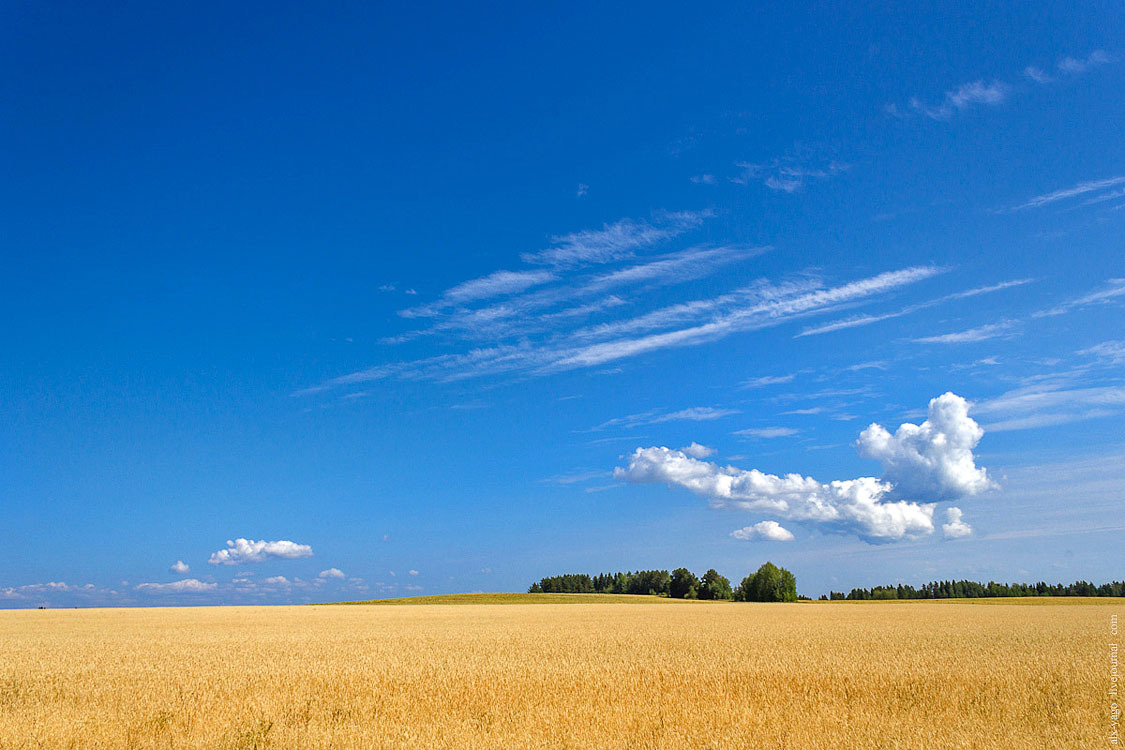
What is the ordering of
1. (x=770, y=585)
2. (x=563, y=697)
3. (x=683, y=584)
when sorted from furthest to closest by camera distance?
(x=683, y=584)
(x=770, y=585)
(x=563, y=697)

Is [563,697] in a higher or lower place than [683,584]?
higher

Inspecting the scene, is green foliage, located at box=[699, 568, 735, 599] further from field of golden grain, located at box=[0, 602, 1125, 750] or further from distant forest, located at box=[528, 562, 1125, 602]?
field of golden grain, located at box=[0, 602, 1125, 750]

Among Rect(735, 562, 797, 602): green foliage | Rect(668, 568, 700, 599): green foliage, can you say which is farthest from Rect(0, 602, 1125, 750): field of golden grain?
Rect(668, 568, 700, 599): green foliage

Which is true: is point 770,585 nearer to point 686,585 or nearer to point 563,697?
point 686,585

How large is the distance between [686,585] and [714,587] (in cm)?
703

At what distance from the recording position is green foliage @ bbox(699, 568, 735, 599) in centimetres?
13650

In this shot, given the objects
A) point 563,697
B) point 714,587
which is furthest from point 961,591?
point 563,697

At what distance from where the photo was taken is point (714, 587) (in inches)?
5413

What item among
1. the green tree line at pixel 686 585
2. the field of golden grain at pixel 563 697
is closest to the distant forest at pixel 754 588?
the green tree line at pixel 686 585

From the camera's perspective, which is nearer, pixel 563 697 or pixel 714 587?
pixel 563 697

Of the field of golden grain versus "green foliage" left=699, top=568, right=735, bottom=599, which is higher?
the field of golden grain

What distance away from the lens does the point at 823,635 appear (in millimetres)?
31109

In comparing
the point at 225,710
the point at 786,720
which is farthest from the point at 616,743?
the point at 225,710

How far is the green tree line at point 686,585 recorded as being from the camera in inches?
4779
